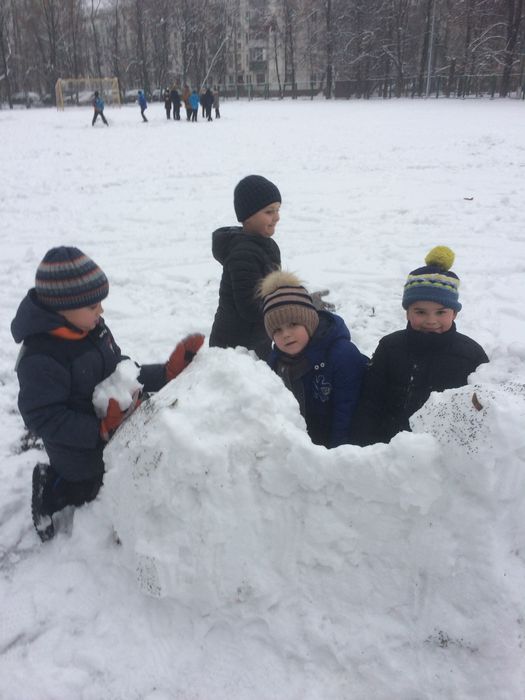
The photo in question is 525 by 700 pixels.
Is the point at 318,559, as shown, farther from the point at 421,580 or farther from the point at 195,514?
the point at 195,514

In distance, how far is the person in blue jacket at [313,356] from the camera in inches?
97.4

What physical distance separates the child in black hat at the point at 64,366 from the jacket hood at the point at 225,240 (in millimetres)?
971

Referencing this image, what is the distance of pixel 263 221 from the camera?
301 centimetres

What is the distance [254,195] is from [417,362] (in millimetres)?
1349

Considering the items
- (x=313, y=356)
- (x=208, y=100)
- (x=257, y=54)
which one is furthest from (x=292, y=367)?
(x=257, y=54)

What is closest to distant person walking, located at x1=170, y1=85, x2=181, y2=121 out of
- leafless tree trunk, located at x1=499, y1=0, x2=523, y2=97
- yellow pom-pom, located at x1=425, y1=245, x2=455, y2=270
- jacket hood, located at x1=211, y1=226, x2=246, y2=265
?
leafless tree trunk, located at x1=499, y1=0, x2=523, y2=97

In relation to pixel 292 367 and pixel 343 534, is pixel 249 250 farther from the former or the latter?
pixel 343 534

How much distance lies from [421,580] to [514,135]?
58.8 feet

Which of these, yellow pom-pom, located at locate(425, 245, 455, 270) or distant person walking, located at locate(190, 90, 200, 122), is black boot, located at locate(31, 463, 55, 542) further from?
distant person walking, located at locate(190, 90, 200, 122)

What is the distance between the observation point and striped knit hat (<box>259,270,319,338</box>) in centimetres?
245

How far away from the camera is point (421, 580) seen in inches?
70.6

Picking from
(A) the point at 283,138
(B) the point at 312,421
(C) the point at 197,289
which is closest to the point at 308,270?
(C) the point at 197,289

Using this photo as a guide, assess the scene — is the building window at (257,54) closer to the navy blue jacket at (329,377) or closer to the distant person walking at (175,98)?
the distant person walking at (175,98)

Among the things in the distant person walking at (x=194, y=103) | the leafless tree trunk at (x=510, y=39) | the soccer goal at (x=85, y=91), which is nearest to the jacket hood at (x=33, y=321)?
the distant person walking at (x=194, y=103)
